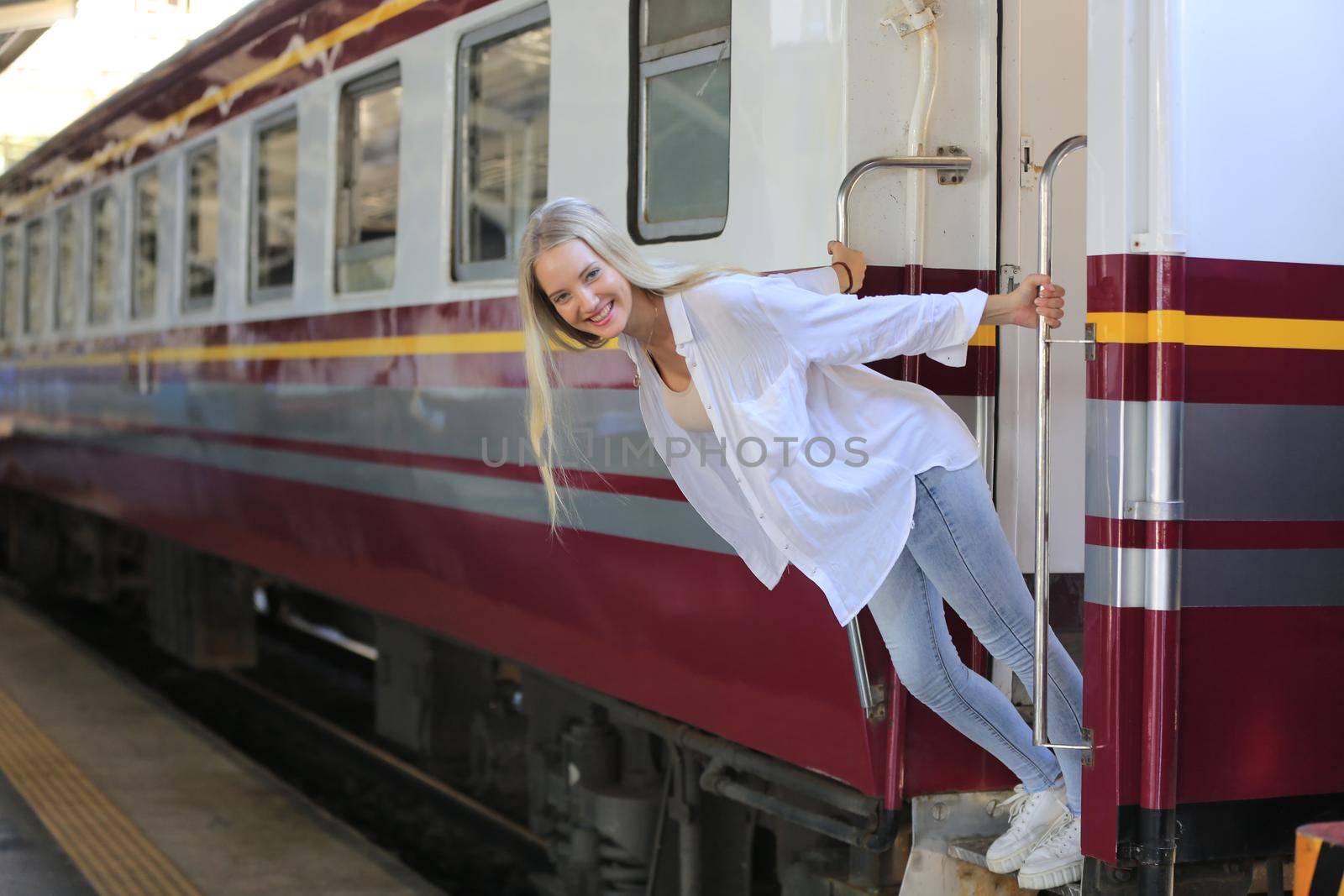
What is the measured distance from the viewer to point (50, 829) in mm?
5727

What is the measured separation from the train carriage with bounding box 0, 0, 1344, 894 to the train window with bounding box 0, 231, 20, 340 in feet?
23.0

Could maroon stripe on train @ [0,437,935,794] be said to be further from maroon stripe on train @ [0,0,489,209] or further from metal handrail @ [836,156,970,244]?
maroon stripe on train @ [0,0,489,209]

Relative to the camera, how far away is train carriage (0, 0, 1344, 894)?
10.1 feet

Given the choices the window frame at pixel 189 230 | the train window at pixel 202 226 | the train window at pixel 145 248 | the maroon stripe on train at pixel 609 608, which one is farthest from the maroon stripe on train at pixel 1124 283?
the train window at pixel 145 248

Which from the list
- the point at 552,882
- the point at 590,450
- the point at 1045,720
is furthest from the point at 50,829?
the point at 1045,720

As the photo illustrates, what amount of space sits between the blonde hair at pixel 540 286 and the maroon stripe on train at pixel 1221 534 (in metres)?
0.89

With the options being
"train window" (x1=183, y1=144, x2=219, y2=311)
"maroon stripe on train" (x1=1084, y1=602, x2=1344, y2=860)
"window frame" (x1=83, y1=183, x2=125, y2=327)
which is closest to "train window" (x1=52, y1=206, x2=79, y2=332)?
"window frame" (x1=83, y1=183, x2=125, y2=327)

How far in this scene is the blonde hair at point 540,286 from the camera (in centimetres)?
306

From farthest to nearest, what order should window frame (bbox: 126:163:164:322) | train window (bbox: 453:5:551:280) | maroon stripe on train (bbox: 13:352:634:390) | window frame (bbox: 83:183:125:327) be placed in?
window frame (bbox: 83:183:125:327)
window frame (bbox: 126:163:164:322)
train window (bbox: 453:5:551:280)
maroon stripe on train (bbox: 13:352:634:390)

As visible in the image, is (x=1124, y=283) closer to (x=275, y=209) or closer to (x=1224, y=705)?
(x=1224, y=705)

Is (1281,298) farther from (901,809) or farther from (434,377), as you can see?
(434,377)

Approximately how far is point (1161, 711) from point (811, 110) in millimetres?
1482

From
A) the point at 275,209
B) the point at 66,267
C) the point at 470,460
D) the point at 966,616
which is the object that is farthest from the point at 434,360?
the point at 66,267

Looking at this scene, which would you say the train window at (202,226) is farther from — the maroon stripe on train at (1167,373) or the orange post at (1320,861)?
the orange post at (1320,861)
